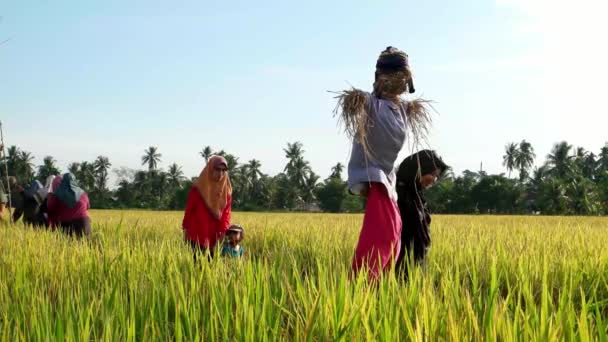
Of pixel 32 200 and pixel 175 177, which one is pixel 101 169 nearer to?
pixel 175 177

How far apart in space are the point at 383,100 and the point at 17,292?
1767 millimetres

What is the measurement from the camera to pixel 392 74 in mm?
2607

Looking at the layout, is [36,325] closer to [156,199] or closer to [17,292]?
[17,292]

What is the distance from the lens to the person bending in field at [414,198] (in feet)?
9.52

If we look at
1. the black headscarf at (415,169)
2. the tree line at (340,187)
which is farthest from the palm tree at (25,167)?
the black headscarf at (415,169)

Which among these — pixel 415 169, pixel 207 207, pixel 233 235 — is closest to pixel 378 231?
pixel 415 169

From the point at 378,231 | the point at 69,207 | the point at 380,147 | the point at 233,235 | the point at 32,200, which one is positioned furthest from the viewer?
the point at 32,200

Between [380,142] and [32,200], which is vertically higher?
[380,142]

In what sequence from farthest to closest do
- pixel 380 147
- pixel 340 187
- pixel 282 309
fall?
1. pixel 340 187
2. pixel 380 147
3. pixel 282 309

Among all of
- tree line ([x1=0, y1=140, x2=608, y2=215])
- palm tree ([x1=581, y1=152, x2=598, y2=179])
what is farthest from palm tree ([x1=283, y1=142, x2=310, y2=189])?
palm tree ([x1=581, y1=152, x2=598, y2=179])

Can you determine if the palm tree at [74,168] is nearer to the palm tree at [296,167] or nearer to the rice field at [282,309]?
the palm tree at [296,167]

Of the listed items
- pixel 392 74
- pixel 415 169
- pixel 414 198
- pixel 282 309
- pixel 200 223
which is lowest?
pixel 282 309

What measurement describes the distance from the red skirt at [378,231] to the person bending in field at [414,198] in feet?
1.31

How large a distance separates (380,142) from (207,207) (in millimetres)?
2065
